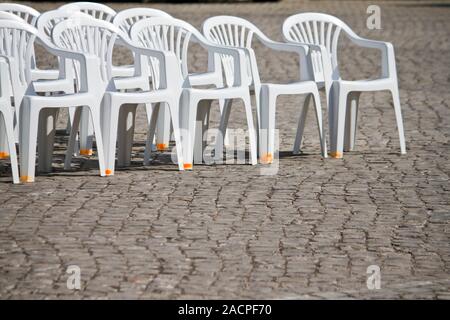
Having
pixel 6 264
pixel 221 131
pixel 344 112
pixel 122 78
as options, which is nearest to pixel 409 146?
pixel 344 112

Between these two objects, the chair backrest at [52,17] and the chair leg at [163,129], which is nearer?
the chair backrest at [52,17]

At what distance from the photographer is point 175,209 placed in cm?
885

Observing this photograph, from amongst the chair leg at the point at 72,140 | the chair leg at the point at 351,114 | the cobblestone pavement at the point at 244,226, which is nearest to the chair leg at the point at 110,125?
the cobblestone pavement at the point at 244,226

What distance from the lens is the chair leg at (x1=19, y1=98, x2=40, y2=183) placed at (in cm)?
960

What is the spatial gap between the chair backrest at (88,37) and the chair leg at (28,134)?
3.11 ft

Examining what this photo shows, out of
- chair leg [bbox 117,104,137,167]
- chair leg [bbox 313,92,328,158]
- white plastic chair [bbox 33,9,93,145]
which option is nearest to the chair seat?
chair leg [bbox 313,92,328,158]

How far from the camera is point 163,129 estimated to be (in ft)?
37.6

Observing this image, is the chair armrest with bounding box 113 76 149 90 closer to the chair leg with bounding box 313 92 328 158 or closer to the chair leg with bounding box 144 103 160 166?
the chair leg with bounding box 144 103 160 166

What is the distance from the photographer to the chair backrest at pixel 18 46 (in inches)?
408

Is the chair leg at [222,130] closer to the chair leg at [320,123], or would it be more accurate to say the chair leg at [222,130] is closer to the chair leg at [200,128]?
the chair leg at [200,128]

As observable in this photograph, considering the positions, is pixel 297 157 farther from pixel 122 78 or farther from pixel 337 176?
pixel 122 78

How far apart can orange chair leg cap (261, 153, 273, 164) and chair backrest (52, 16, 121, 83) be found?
1555 millimetres

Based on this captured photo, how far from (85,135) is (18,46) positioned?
39.7 inches
